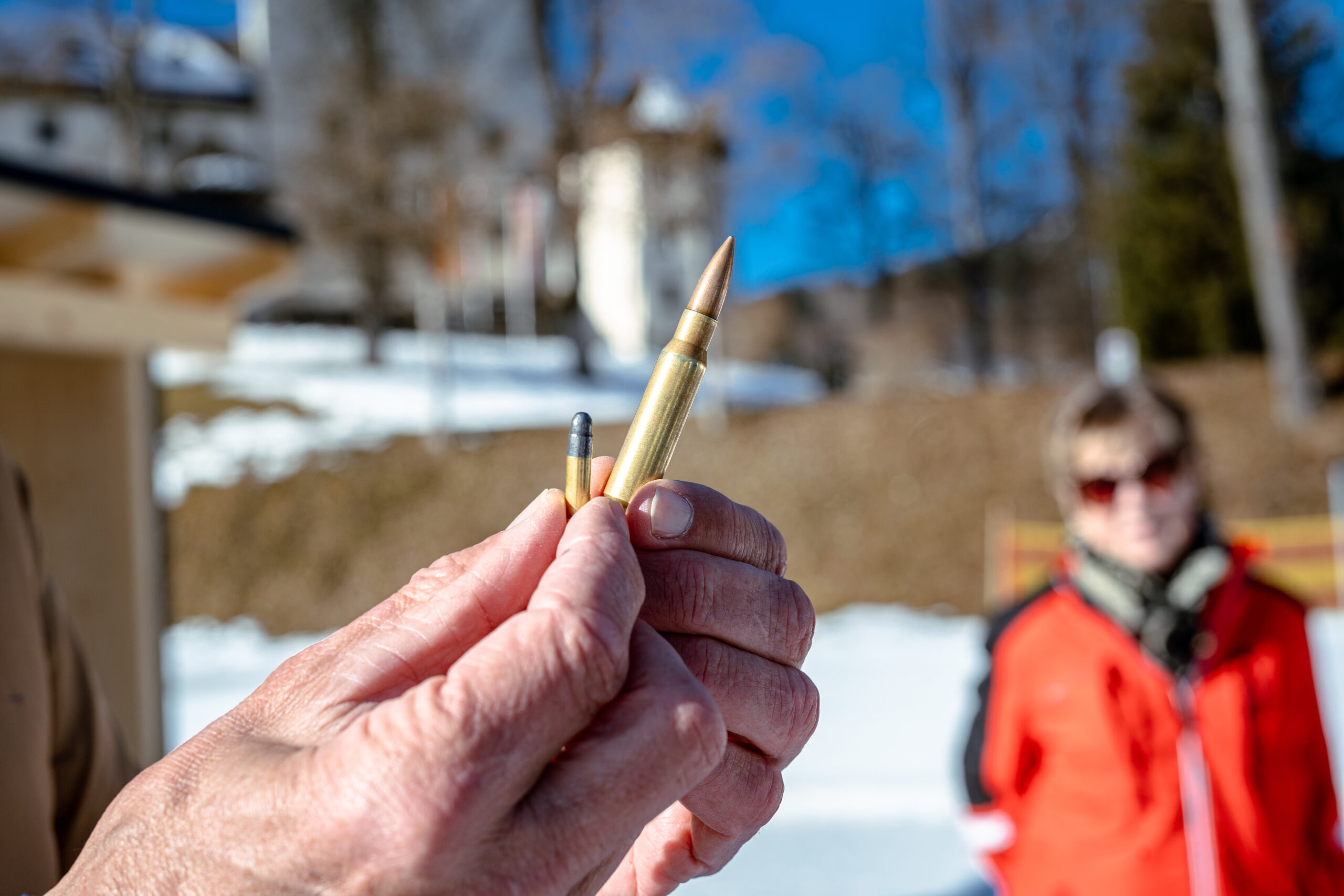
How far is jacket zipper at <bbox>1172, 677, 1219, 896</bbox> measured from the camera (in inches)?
97.3

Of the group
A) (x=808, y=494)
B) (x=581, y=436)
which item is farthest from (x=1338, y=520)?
(x=581, y=436)

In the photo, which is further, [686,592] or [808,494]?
[808,494]

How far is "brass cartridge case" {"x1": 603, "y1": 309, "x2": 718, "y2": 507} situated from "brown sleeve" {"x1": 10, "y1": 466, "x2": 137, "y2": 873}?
0.89 m

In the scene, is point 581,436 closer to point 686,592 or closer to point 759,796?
point 686,592

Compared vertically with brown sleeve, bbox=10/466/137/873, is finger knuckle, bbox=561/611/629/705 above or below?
above

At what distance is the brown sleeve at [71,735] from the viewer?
1.37 metres

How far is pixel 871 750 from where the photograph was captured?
756 cm

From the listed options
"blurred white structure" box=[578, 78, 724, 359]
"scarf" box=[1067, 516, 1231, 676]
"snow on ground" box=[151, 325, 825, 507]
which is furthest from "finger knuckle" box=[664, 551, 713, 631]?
"snow on ground" box=[151, 325, 825, 507]

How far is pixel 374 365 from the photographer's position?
89.0 ft

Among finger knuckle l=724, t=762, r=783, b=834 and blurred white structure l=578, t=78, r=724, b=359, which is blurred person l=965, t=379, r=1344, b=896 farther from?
blurred white structure l=578, t=78, r=724, b=359

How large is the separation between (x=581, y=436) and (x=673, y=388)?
0.10m

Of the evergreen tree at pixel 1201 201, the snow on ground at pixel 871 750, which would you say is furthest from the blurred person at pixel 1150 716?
the evergreen tree at pixel 1201 201

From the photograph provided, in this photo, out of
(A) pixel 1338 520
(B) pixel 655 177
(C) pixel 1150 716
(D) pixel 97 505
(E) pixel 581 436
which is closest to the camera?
(E) pixel 581 436

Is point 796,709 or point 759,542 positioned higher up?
point 759,542
